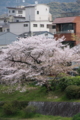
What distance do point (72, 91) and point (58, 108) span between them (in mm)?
1466

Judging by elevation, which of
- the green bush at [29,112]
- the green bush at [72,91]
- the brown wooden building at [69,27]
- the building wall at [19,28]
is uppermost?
the brown wooden building at [69,27]

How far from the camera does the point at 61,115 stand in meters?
17.6

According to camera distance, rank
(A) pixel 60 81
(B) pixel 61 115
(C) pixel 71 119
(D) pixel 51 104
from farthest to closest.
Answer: (A) pixel 60 81, (D) pixel 51 104, (B) pixel 61 115, (C) pixel 71 119

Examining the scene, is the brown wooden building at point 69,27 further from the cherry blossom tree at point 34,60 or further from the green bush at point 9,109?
the green bush at point 9,109

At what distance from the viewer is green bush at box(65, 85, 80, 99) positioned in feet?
60.4

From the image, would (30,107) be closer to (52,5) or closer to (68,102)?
(68,102)

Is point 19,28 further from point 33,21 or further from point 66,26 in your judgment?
point 66,26

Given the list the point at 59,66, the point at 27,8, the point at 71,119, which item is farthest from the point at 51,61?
the point at 27,8

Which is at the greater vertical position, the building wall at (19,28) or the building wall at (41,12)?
the building wall at (41,12)

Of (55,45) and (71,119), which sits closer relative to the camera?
(71,119)

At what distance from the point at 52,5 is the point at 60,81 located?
106 m

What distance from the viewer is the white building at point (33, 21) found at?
5616 cm

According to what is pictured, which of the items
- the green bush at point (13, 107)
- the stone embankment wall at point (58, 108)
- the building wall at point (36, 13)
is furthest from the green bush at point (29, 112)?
the building wall at point (36, 13)

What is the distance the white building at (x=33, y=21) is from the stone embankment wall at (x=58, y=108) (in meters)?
35.7
